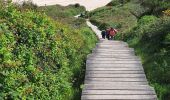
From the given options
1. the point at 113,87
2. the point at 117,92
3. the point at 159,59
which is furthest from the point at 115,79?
the point at 159,59

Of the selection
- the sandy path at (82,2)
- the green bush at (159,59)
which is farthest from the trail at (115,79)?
the sandy path at (82,2)

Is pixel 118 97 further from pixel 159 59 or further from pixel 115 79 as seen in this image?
pixel 159 59

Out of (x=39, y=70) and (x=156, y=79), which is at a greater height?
(x=39, y=70)

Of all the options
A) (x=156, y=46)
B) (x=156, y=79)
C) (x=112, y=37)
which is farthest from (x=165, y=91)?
(x=112, y=37)

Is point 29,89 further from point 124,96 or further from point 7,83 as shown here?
point 124,96

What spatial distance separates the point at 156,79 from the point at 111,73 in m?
1.43

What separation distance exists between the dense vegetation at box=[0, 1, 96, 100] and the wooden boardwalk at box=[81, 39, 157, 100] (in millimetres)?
595

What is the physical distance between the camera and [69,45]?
13.2m

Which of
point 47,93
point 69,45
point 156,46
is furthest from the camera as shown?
point 156,46

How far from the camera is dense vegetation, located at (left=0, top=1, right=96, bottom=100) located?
7.12 m

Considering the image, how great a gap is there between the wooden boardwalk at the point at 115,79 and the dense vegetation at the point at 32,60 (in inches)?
23.4

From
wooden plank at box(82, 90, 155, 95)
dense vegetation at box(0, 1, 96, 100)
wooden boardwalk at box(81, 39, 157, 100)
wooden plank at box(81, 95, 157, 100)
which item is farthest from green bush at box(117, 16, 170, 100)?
dense vegetation at box(0, 1, 96, 100)

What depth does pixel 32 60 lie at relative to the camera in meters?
8.73

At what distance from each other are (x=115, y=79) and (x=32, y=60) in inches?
132
